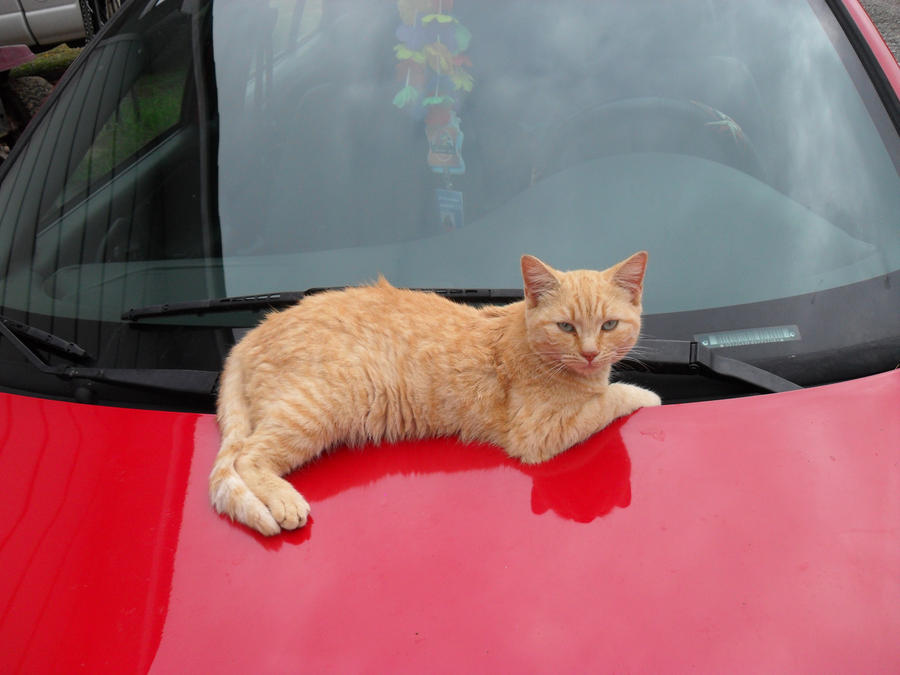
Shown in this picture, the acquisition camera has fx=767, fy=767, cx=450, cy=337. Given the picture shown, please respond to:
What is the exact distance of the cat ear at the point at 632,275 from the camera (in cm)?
184

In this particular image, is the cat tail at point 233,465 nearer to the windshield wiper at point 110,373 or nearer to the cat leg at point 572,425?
the windshield wiper at point 110,373

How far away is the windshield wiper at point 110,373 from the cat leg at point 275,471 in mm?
180

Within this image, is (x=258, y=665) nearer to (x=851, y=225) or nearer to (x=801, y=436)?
(x=801, y=436)

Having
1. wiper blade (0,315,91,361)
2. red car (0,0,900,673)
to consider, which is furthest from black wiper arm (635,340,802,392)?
wiper blade (0,315,91,361)

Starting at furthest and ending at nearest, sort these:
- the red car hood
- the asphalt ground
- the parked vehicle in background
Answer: the parked vehicle in background, the asphalt ground, the red car hood

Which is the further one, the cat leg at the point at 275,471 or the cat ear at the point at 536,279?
the cat ear at the point at 536,279

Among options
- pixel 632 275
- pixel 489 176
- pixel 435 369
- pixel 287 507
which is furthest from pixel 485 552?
pixel 489 176

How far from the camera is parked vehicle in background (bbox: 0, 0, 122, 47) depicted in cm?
890

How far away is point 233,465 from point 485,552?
61 centimetres

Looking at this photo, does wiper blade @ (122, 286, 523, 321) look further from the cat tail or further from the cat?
the cat tail

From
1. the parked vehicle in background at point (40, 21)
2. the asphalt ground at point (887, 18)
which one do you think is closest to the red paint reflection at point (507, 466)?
the asphalt ground at point (887, 18)

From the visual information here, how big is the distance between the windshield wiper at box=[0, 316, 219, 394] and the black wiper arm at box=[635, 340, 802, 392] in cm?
105

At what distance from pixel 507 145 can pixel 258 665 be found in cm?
149

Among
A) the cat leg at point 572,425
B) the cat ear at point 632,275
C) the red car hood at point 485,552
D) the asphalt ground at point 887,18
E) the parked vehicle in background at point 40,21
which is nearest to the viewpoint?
the red car hood at point 485,552
